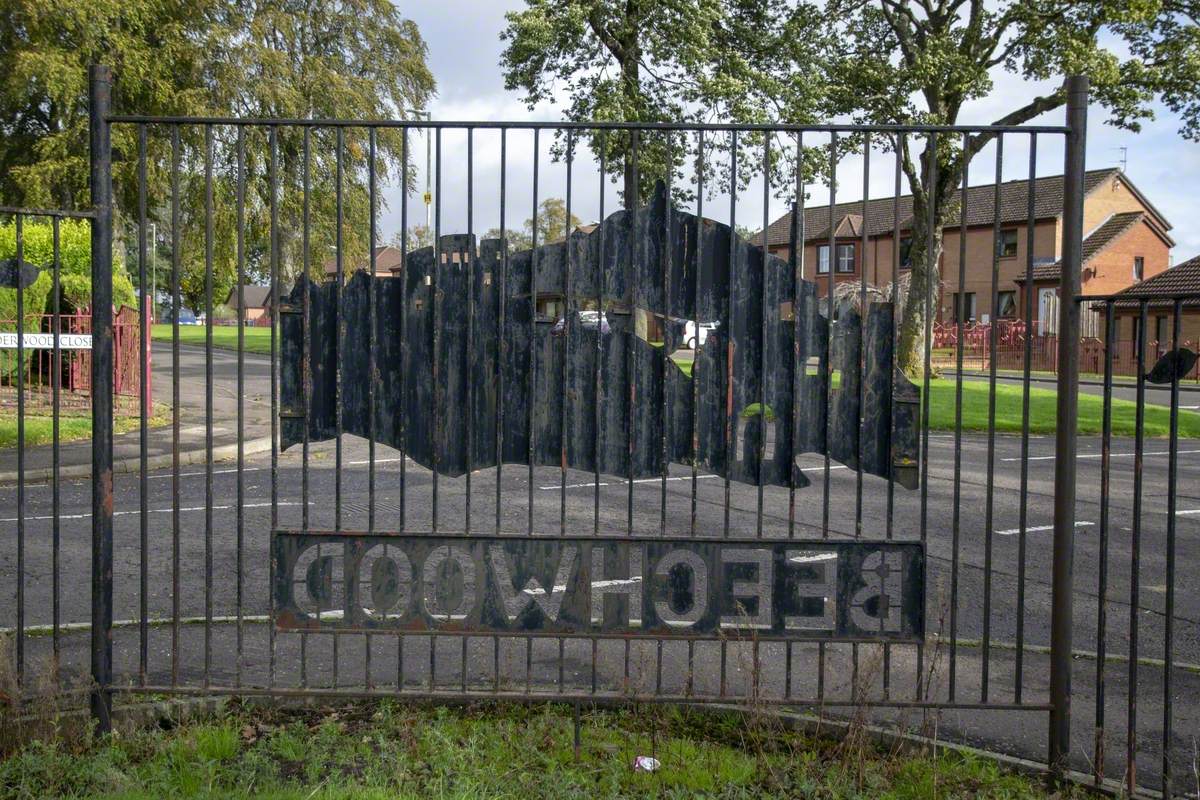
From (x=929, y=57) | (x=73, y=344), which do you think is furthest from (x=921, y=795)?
(x=929, y=57)

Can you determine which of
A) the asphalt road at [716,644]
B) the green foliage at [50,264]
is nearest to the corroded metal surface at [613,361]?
the asphalt road at [716,644]

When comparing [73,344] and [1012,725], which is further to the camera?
[73,344]

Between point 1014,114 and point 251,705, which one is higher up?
point 1014,114

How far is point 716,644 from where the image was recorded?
584cm

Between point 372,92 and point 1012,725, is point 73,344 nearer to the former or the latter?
point 1012,725

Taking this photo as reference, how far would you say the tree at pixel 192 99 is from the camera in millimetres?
28062

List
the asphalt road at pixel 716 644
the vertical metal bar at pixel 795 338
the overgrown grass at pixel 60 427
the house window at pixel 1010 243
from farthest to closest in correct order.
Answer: the house window at pixel 1010 243, the overgrown grass at pixel 60 427, the asphalt road at pixel 716 644, the vertical metal bar at pixel 795 338

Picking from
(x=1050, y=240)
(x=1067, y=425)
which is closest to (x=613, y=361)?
(x=1067, y=425)

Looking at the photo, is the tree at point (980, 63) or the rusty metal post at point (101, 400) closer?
the rusty metal post at point (101, 400)

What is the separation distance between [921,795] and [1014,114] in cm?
3126

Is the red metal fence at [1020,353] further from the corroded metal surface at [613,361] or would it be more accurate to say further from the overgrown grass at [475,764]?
the overgrown grass at [475,764]

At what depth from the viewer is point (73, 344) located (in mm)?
10195

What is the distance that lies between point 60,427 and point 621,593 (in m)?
12.1

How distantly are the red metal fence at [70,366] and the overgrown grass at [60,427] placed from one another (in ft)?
3.82
